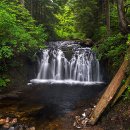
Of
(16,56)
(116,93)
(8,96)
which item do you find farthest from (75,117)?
(16,56)

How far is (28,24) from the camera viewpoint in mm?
18625

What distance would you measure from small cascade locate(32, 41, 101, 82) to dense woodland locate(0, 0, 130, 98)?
167 cm

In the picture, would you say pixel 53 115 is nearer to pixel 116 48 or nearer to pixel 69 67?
pixel 116 48

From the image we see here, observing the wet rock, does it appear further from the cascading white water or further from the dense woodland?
the cascading white water

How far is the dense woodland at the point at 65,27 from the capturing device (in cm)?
1364

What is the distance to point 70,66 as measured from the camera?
847 inches

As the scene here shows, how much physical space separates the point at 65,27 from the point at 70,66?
22109 mm

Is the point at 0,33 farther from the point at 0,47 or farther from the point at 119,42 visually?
the point at 119,42

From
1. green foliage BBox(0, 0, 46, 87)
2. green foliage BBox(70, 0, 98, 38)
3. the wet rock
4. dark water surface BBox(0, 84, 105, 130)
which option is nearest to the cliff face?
green foliage BBox(0, 0, 46, 87)

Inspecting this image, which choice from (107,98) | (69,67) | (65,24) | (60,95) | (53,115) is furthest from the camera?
(65,24)

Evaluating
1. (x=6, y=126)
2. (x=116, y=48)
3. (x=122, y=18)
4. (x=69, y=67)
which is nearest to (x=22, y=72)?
(x=69, y=67)

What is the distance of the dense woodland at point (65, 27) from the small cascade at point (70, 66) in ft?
5.48

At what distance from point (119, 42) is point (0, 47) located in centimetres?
672

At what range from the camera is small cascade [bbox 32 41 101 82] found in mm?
20891
